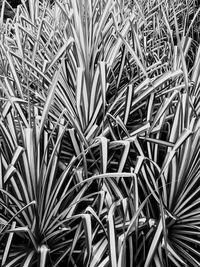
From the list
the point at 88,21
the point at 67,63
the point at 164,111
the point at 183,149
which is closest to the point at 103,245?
the point at 183,149

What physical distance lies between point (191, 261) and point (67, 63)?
1.07 meters

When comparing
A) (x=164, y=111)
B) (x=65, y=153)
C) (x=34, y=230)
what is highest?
(x=164, y=111)

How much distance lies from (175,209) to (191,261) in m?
0.20

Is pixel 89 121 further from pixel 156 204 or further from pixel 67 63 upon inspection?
pixel 156 204

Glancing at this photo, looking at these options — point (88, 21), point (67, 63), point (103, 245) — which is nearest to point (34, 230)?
point (103, 245)

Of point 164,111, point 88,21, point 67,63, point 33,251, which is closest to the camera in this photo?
point 33,251

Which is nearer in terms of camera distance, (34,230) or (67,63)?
(34,230)

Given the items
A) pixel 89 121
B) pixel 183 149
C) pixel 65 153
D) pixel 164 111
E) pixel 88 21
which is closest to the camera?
pixel 183 149

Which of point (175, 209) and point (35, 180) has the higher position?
point (35, 180)

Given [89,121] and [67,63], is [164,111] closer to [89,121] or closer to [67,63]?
[89,121]

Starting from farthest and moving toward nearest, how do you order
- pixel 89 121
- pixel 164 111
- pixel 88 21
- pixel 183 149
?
pixel 88 21, pixel 89 121, pixel 164 111, pixel 183 149

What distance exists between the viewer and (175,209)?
1.44 metres

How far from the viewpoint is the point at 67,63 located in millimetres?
1932

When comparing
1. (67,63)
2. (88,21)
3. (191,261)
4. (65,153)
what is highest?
(88,21)
